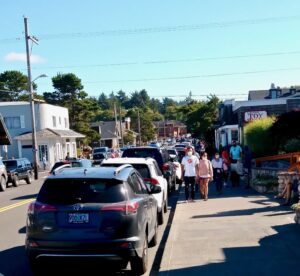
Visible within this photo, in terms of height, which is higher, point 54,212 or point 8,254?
point 54,212

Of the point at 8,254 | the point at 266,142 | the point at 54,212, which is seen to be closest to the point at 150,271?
the point at 54,212

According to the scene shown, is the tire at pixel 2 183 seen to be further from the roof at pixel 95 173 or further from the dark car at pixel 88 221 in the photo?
the dark car at pixel 88 221

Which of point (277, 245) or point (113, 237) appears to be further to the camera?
point (277, 245)

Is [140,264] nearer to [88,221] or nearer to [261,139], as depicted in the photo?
[88,221]

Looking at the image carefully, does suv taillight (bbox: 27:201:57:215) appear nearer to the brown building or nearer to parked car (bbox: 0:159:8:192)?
parked car (bbox: 0:159:8:192)

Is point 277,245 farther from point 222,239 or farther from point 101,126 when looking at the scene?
point 101,126

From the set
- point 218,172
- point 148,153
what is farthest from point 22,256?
point 218,172

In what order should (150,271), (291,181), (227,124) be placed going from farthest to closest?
(227,124)
(291,181)
(150,271)

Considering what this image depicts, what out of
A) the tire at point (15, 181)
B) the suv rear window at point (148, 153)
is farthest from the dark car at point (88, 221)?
the tire at point (15, 181)

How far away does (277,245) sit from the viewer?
9.05 m

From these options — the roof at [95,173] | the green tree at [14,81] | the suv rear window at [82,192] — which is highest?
the green tree at [14,81]

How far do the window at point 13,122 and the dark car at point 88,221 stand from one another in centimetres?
5346

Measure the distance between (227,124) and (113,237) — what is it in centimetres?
4345

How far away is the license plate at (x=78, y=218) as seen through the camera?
7.51 m
